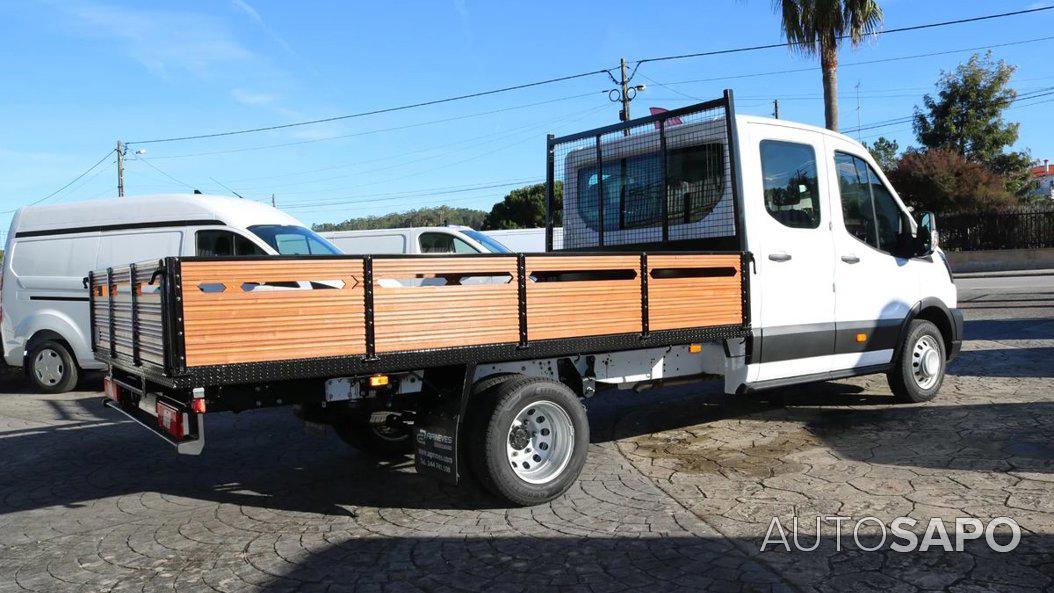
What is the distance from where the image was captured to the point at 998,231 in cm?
3106

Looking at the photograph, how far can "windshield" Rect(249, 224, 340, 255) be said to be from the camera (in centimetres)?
966

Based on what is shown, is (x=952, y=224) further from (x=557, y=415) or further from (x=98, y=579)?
(x=98, y=579)

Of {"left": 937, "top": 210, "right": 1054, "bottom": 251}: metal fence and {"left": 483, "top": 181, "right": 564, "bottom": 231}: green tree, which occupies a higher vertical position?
{"left": 483, "top": 181, "right": 564, "bottom": 231}: green tree

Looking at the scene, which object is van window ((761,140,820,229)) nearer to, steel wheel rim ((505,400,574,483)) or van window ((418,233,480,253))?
steel wheel rim ((505,400,574,483))

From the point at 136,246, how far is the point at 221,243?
4.16 feet

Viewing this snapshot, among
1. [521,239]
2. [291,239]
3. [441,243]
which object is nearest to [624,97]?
[521,239]

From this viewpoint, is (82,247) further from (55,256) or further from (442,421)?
(442,421)

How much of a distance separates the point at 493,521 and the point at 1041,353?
8393 millimetres

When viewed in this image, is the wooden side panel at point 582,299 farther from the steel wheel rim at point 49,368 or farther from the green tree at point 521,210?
the green tree at point 521,210

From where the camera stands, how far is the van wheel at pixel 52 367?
1020 cm

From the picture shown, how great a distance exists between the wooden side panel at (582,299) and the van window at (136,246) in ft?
21.4

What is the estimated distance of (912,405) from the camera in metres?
7.31

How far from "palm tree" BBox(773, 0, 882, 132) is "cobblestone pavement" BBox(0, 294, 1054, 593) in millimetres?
13069

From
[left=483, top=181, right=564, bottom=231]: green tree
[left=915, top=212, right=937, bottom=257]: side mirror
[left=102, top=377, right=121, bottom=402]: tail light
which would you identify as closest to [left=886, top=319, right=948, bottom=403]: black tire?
[left=915, top=212, right=937, bottom=257]: side mirror
